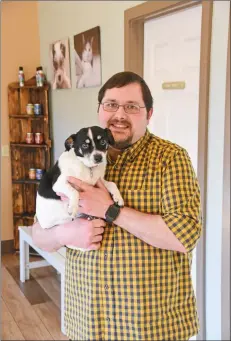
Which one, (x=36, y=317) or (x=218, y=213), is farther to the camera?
(x=36, y=317)

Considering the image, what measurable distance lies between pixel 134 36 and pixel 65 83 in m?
1.26

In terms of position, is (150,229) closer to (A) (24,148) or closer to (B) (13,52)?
(A) (24,148)


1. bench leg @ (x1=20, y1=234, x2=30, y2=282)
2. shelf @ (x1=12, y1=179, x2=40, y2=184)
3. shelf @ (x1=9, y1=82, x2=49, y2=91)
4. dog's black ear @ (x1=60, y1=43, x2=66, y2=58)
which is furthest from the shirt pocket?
shelf @ (x1=9, y1=82, x2=49, y2=91)

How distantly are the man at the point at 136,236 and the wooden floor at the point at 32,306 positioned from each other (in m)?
1.36

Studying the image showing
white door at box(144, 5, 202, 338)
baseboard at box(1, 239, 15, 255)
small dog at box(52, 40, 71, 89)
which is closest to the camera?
white door at box(144, 5, 202, 338)

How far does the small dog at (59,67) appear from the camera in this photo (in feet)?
12.4

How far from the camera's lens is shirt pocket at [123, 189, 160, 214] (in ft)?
3.76

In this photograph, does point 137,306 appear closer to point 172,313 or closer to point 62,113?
point 172,313

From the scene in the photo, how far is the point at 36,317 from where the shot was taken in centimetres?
298

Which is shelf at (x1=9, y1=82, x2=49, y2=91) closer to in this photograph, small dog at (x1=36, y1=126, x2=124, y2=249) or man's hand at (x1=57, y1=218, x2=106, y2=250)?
small dog at (x1=36, y1=126, x2=124, y2=249)

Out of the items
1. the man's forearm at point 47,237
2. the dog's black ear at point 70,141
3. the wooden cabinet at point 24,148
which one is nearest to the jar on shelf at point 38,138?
the wooden cabinet at point 24,148

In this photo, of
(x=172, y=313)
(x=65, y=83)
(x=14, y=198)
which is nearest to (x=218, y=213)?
(x=172, y=313)

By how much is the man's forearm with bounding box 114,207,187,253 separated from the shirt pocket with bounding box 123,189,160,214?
45 mm

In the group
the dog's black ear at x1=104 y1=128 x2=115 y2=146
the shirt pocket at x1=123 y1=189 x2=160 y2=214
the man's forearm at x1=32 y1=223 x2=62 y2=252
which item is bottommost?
the man's forearm at x1=32 y1=223 x2=62 y2=252
